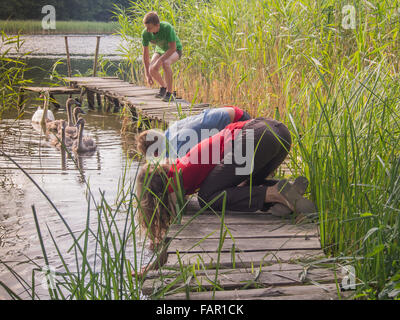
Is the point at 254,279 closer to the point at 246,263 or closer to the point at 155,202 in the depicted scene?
the point at 246,263

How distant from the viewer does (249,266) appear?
294 cm

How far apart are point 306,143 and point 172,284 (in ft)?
6.46

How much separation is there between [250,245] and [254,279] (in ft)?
1.77

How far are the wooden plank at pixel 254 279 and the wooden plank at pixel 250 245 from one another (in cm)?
32

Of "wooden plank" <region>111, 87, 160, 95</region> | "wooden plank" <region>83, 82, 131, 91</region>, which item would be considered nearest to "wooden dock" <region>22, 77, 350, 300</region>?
"wooden plank" <region>111, 87, 160, 95</region>

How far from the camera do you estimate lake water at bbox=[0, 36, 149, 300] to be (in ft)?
13.8

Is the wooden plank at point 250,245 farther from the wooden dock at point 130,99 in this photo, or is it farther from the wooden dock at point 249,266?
the wooden dock at point 130,99

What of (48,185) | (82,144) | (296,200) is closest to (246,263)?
(296,200)

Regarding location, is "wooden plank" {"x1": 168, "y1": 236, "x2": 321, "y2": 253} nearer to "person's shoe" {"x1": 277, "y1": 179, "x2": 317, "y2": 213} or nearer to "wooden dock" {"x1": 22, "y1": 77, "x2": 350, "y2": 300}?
"wooden dock" {"x1": 22, "y1": 77, "x2": 350, "y2": 300}

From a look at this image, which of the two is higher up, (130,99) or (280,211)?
(130,99)

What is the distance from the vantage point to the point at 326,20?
646 centimetres

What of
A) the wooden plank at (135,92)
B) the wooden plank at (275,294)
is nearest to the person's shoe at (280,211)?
the wooden plank at (275,294)

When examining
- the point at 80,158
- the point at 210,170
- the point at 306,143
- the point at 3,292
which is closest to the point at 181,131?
the point at 210,170

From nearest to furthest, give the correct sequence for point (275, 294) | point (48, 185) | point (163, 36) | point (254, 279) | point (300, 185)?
point (275, 294), point (254, 279), point (300, 185), point (48, 185), point (163, 36)
